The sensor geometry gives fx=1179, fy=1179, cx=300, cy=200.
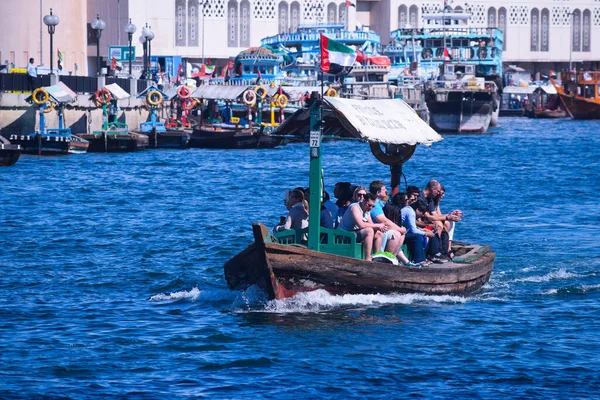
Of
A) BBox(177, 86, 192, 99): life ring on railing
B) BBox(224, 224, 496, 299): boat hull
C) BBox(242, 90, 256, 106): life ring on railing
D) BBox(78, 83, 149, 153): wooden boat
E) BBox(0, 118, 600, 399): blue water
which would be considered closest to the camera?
BBox(0, 118, 600, 399): blue water

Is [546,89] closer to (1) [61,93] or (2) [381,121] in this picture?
(1) [61,93]

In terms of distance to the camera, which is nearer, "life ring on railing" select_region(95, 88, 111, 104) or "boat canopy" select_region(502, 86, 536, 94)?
"life ring on railing" select_region(95, 88, 111, 104)

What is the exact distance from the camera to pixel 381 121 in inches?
655

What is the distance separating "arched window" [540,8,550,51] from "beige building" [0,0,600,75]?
10 centimetres

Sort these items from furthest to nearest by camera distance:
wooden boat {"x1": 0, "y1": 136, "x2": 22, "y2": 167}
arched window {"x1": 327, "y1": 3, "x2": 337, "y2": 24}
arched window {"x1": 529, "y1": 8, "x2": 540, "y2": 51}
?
arched window {"x1": 529, "y1": 8, "x2": 540, "y2": 51}, arched window {"x1": 327, "y1": 3, "x2": 337, "y2": 24}, wooden boat {"x1": 0, "y1": 136, "x2": 22, "y2": 167}

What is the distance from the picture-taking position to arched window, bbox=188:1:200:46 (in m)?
98.7

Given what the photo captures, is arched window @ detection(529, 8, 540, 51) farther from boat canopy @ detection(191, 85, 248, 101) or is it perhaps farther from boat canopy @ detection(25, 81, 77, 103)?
boat canopy @ detection(25, 81, 77, 103)

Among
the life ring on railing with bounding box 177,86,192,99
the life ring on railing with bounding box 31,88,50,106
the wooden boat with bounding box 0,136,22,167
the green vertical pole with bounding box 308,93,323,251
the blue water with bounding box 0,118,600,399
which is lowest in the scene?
the blue water with bounding box 0,118,600,399

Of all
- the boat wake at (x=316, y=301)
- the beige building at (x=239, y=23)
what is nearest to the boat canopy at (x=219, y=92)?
the beige building at (x=239, y=23)

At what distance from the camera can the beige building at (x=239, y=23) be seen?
69.8 m

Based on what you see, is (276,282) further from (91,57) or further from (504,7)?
(504,7)

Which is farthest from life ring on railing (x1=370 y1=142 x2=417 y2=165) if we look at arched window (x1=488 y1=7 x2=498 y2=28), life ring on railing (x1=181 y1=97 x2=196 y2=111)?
arched window (x1=488 y1=7 x2=498 y2=28)

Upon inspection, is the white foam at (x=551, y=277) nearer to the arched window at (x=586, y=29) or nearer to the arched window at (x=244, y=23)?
the arched window at (x=244, y=23)

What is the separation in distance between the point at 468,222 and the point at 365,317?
12.6 metres
